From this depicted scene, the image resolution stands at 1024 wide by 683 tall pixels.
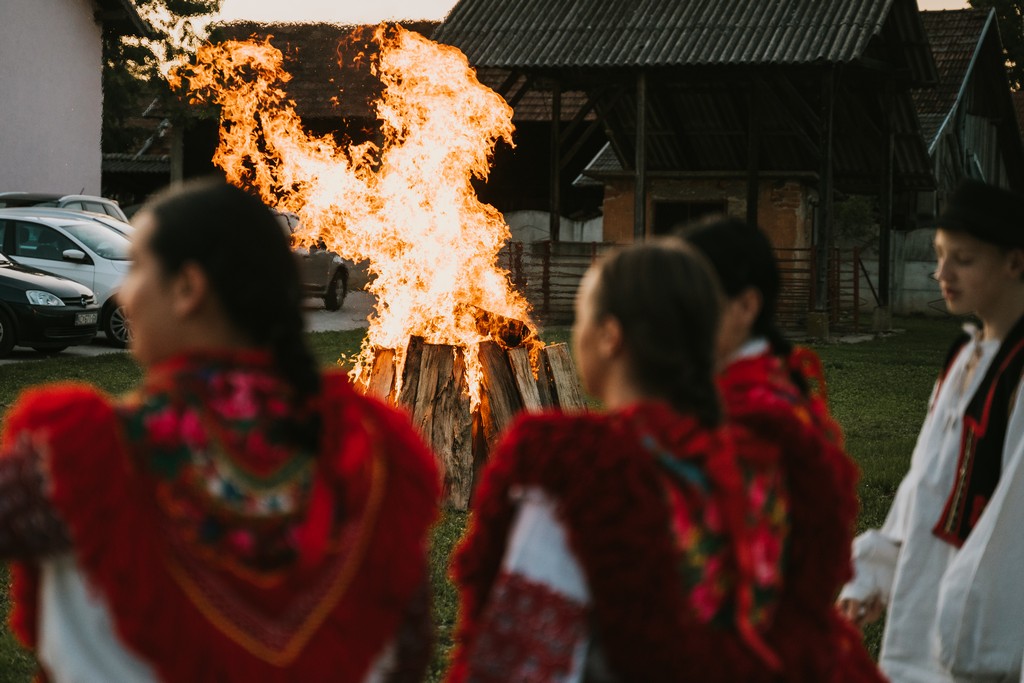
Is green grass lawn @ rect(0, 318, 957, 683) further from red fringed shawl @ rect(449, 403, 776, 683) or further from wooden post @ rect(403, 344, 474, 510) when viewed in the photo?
red fringed shawl @ rect(449, 403, 776, 683)

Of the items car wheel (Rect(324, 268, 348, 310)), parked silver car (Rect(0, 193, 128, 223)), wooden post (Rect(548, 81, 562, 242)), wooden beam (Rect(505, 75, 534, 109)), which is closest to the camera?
wooden beam (Rect(505, 75, 534, 109))

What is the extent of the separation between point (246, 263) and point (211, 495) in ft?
1.20

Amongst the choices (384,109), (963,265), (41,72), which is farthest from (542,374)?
(41,72)

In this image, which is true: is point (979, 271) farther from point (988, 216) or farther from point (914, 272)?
point (914, 272)

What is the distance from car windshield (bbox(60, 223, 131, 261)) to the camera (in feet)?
56.8

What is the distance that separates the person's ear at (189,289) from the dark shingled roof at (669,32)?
55.9 ft

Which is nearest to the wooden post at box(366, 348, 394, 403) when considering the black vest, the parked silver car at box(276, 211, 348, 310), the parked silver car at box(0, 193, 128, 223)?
the black vest

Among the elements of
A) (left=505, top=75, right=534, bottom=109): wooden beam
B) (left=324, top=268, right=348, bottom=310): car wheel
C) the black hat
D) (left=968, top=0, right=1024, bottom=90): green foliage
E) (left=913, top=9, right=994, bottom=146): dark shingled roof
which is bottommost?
the black hat

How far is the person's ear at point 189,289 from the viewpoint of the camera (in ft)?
6.68

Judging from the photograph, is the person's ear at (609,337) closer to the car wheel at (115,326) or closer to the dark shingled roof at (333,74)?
the car wheel at (115,326)

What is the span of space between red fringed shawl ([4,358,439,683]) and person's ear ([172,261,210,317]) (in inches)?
4.0

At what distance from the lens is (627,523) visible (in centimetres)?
202

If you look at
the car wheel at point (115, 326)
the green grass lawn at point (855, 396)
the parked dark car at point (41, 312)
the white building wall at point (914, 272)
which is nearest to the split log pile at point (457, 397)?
the green grass lawn at point (855, 396)

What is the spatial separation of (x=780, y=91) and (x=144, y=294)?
21.0 meters
